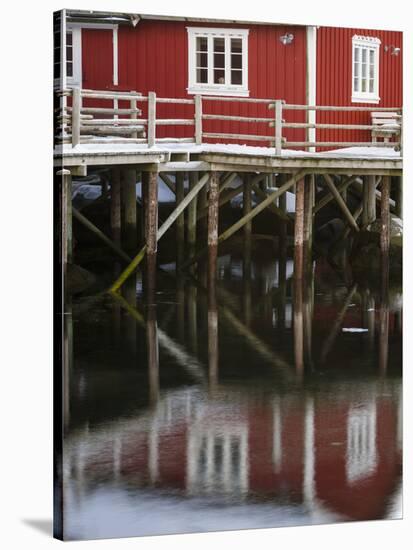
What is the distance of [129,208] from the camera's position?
1188 centimetres

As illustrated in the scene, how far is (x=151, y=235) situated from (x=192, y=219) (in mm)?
420

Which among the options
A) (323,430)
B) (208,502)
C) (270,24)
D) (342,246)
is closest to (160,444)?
(208,502)

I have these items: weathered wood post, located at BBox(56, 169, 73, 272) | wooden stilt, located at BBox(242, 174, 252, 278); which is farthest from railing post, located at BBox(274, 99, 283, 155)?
weathered wood post, located at BBox(56, 169, 73, 272)

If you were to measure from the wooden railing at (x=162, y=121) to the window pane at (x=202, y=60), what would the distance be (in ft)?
0.83

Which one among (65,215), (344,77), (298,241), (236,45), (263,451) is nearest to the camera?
(65,215)

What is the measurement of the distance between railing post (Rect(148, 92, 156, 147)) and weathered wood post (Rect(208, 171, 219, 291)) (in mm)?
709

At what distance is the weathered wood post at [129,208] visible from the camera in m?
11.7

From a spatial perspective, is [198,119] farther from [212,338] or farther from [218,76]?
[212,338]

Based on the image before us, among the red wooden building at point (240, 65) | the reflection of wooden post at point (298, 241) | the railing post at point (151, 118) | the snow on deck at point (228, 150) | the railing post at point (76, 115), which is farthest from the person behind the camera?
the reflection of wooden post at point (298, 241)

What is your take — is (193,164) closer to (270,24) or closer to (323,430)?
(270,24)

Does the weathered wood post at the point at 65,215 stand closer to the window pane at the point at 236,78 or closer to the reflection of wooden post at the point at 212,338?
the reflection of wooden post at the point at 212,338

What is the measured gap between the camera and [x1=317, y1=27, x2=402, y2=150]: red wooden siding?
1212 centimetres

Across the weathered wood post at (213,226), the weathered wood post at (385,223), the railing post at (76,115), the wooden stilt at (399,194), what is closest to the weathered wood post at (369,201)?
the weathered wood post at (385,223)

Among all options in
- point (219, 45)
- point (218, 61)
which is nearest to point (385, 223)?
point (218, 61)
